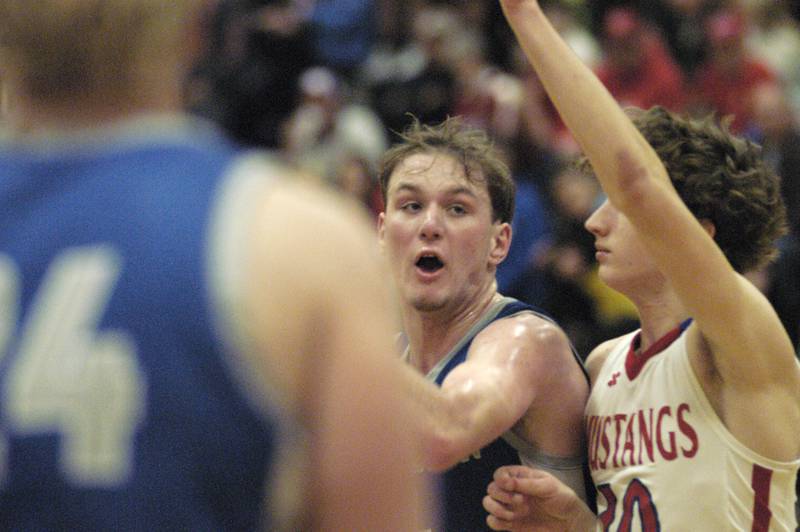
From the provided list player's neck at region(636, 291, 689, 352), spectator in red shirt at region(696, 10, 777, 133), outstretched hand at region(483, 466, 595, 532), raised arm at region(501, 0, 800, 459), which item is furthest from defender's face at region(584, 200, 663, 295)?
spectator in red shirt at region(696, 10, 777, 133)

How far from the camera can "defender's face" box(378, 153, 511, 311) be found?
14.0 feet

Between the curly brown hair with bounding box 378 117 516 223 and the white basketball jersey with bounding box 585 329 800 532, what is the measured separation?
101 centimetres

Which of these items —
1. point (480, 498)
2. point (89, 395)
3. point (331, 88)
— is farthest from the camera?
point (331, 88)

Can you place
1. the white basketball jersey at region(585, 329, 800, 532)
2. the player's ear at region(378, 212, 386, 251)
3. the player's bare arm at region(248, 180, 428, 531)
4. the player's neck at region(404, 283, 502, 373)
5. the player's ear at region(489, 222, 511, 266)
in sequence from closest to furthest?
the player's bare arm at region(248, 180, 428, 531) < the white basketball jersey at region(585, 329, 800, 532) < the player's neck at region(404, 283, 502, 373) < the player's ear at region(489, 222, 511, 266) < the player's ear at region(378, 212, 386, 251)

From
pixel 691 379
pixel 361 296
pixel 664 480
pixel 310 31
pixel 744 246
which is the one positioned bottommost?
pixel 361 296

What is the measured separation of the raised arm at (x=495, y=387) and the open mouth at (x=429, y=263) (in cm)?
40

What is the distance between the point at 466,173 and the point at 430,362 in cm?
70

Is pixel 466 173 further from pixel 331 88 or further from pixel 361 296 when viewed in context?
pixel 331 88

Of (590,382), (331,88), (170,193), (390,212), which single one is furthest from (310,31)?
(170,193)

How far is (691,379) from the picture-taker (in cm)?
334

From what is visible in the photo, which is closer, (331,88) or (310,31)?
(331,88)

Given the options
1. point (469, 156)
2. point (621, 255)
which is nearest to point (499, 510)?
point (621, 255)

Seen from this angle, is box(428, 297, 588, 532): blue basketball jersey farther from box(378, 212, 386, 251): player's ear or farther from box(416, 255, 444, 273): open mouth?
box(378, 212, 386, 251): player's ear

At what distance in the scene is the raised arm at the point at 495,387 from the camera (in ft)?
10.1
